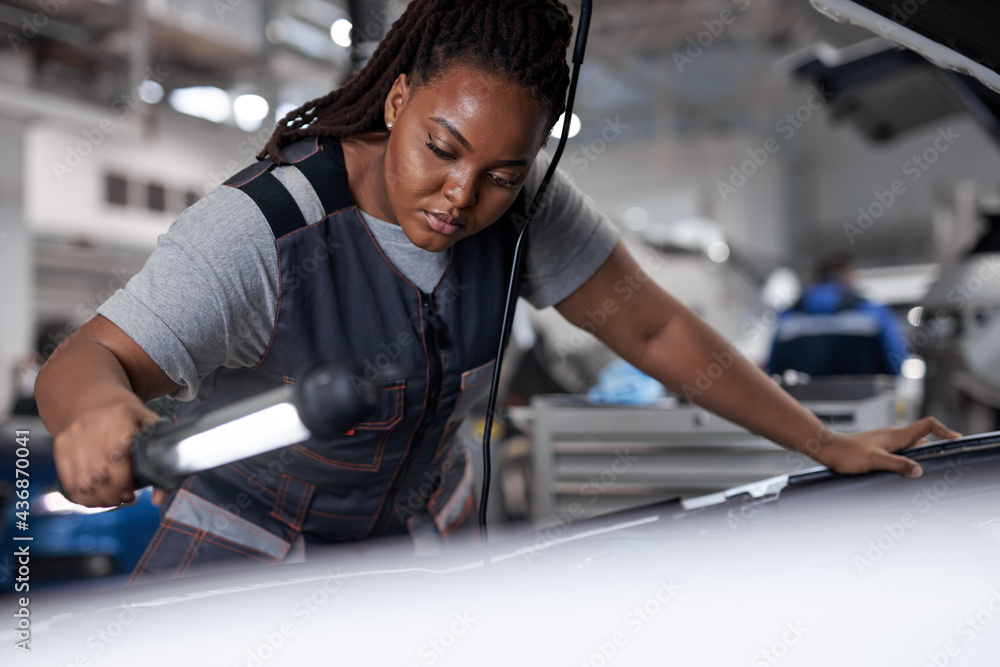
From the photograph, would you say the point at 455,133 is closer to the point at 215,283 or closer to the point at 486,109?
the point at 486,109

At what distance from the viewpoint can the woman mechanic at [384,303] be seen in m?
0.77

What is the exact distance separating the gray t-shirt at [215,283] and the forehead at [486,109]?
0.20 m

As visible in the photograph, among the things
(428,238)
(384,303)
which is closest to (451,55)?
(428,238)

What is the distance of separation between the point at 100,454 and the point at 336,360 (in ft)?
1.33

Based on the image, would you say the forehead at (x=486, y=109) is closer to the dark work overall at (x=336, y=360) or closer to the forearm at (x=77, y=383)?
the dark work overall at (x=336, y=360)

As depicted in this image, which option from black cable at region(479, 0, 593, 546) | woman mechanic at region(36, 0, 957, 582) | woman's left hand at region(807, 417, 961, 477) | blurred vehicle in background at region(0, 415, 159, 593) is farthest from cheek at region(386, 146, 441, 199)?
blurred vehicle in background at region(0, 415, 159, 593)

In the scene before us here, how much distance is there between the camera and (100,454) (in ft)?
1.84

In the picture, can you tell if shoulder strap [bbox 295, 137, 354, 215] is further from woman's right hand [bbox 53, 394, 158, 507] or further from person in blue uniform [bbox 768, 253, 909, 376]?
person in blue uniform [bbox 768, 253, 909, 376]

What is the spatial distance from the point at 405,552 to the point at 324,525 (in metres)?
0.13

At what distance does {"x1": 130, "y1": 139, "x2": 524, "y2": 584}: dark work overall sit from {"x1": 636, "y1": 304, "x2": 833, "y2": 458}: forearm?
29 cm

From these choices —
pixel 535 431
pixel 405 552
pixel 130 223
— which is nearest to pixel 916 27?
pixel 405 552

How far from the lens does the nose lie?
0.83 m

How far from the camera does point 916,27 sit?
866mm

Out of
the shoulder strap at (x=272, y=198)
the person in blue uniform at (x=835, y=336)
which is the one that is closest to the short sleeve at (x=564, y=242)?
the shoulder strap at (x=272, y=198)
